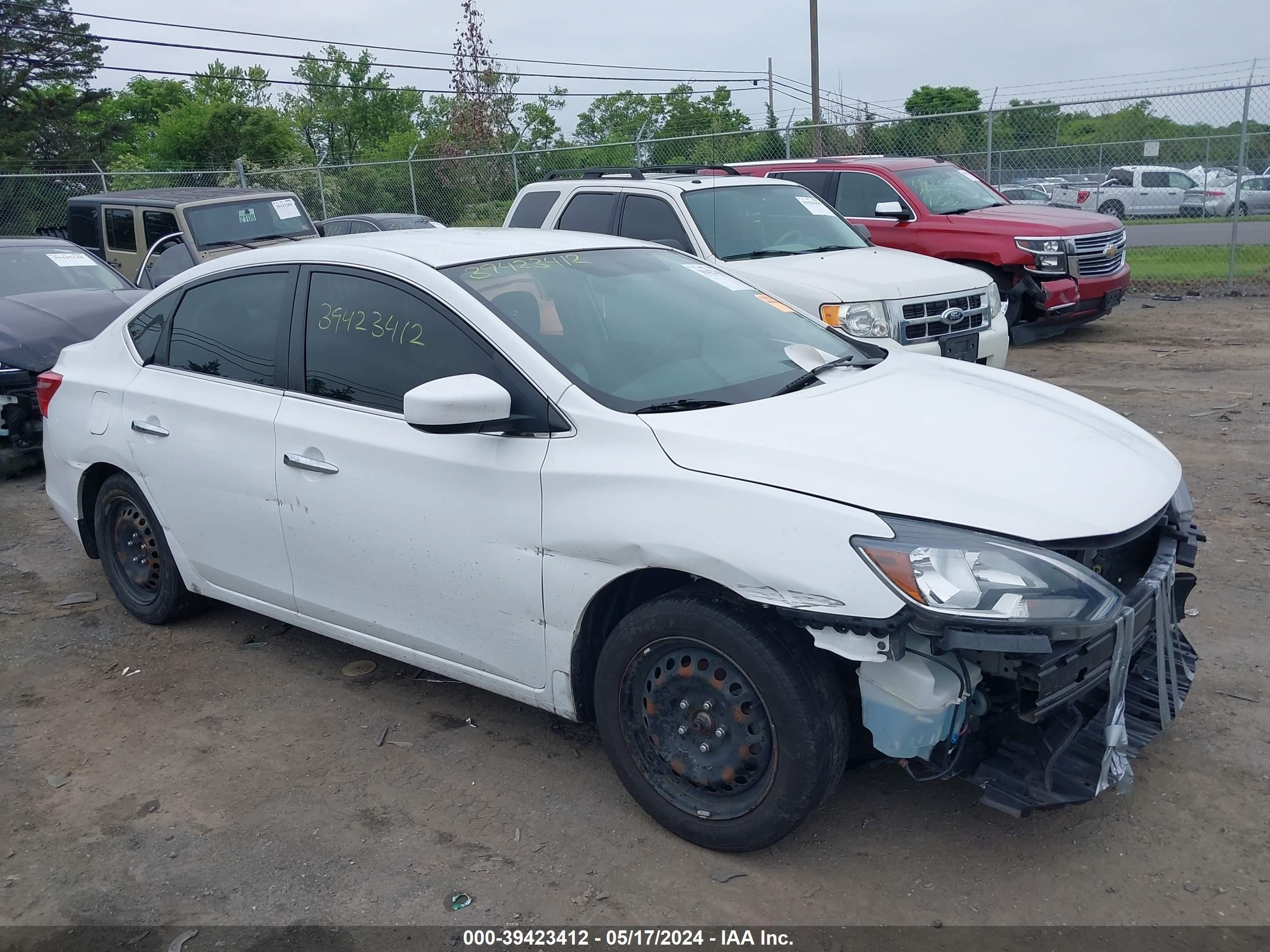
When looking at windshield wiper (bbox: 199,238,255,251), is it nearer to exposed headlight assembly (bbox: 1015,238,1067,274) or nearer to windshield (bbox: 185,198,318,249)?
windshield (bbox: 185,198,318,249)

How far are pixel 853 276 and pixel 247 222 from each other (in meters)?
7.60

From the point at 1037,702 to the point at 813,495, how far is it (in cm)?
76

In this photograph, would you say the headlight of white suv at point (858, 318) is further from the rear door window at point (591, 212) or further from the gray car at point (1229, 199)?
the gray car at point (1229, 199)

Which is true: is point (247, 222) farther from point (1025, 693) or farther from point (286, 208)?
point (1025, 693)

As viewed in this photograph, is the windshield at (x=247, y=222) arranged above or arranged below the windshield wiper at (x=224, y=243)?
above

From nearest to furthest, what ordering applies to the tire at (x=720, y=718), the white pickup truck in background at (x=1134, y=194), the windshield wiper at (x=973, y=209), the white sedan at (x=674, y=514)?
1. the white sedan at (x=674, y=514)
2. the tire at (x=720, y=718)
3. the windshield wiper at (x=973, y=209)
4. the white pickup truck in background at (x=1134, y=194)

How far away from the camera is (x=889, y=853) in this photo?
3.24 m

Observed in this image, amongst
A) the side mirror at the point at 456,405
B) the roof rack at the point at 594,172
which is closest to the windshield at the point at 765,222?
the roof rack at the point at 594,172

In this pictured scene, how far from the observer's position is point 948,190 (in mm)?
11969

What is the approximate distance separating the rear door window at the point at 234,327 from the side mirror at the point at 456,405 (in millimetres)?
1182

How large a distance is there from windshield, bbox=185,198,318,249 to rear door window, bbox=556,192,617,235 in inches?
194

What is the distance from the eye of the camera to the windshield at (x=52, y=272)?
901cm

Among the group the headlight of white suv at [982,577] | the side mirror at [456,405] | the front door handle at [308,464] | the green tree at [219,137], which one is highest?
the green tree at [219,137]

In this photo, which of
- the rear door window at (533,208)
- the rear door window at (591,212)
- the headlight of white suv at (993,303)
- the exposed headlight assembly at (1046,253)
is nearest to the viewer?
the headlight of white suv at (993,303)
